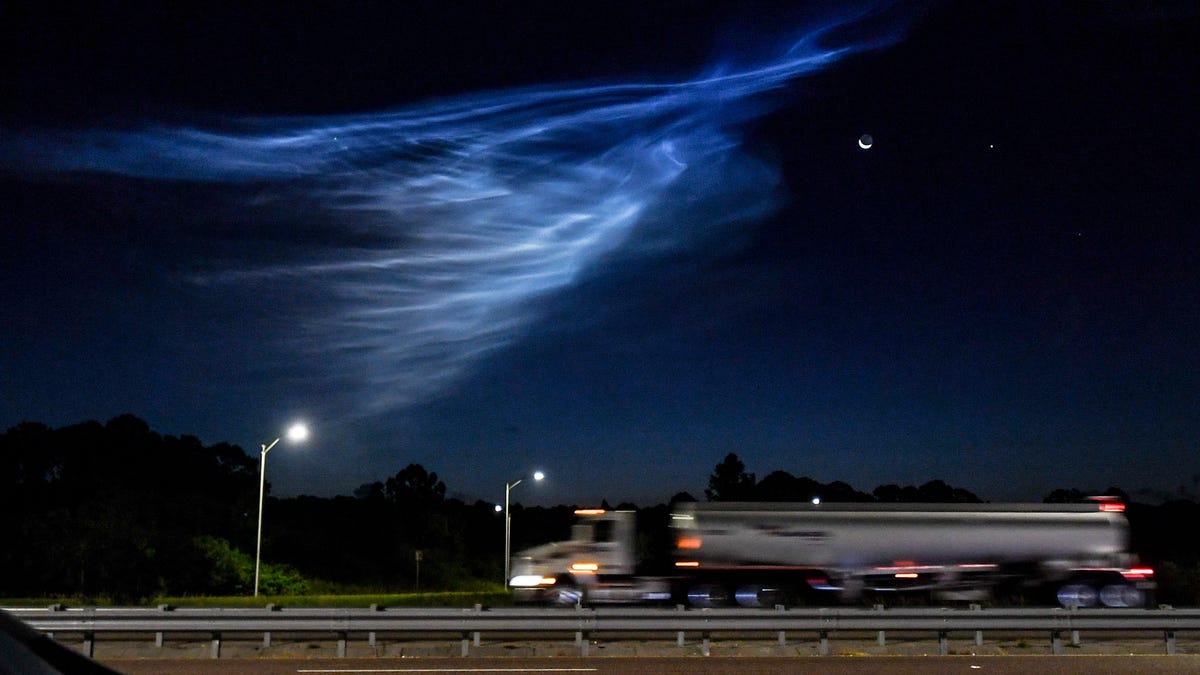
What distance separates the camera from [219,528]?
6250 cm

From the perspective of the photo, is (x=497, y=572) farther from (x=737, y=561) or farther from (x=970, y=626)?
(x=970, y=626)

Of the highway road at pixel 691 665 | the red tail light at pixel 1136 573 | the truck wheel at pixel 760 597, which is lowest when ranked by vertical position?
the highway road at pixel 691 665

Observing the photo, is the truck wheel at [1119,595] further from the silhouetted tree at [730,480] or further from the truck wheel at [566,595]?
the silhouetted tree at [730,480]

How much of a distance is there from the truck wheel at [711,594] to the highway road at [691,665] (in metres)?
11.8

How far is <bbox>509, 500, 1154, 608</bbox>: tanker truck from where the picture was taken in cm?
3027

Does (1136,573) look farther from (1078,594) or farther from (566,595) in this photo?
(566,595)

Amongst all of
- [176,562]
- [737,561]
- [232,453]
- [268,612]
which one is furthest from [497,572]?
[268,612]

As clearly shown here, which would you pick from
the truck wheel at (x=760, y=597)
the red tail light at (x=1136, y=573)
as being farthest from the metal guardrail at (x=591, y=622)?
the red tail light at (x=1136, y=573)

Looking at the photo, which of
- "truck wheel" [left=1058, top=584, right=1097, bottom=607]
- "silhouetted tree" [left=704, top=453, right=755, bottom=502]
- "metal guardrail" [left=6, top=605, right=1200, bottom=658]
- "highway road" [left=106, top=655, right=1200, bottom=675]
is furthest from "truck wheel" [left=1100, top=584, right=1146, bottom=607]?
"silhouetted tree" [left=704, top=453, right=755, bottom=502]

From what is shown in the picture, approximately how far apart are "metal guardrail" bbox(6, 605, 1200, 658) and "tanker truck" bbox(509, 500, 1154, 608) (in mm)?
10241

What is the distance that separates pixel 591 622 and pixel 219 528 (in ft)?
159

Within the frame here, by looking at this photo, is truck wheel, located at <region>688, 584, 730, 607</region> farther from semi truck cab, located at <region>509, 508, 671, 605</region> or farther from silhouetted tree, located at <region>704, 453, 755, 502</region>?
silhouetted tree, located at <region>704, 453, 755, 502</region>

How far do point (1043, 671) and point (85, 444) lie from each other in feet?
263

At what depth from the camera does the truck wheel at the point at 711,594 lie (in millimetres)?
30334
